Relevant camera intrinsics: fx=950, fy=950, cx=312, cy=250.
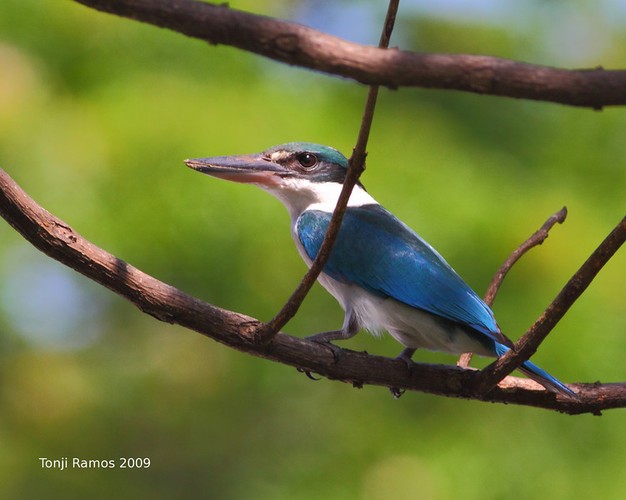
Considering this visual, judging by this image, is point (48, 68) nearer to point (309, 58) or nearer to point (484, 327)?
point (484, 327)

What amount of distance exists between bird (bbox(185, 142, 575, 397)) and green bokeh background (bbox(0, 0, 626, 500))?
24.4 inches

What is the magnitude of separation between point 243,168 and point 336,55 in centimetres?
207

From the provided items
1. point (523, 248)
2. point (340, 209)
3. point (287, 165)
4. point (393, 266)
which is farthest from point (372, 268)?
point (340, 209)

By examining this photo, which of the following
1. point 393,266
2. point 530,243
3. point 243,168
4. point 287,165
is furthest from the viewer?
point 287,165

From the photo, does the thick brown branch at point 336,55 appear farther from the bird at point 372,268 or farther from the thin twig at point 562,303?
the bird at point 372,268

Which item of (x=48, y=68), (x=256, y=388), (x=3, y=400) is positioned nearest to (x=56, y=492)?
(x=3, y=400)

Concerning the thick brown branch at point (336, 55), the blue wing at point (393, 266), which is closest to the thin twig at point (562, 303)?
the blue wing at point (393, 266)

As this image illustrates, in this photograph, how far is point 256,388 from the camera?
4609mm

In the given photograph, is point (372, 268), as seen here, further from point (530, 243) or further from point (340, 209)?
point (340, 209)

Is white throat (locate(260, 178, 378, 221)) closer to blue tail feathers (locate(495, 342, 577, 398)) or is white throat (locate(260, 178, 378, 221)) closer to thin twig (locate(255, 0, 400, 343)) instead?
blue tail feathers (locate(495, 342, 577, 398))

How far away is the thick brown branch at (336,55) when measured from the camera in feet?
5.39

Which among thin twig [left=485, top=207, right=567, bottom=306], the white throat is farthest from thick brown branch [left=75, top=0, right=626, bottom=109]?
the white throat

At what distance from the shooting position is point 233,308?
4488 millimetres

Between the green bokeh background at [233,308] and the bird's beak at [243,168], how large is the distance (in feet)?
2.17
